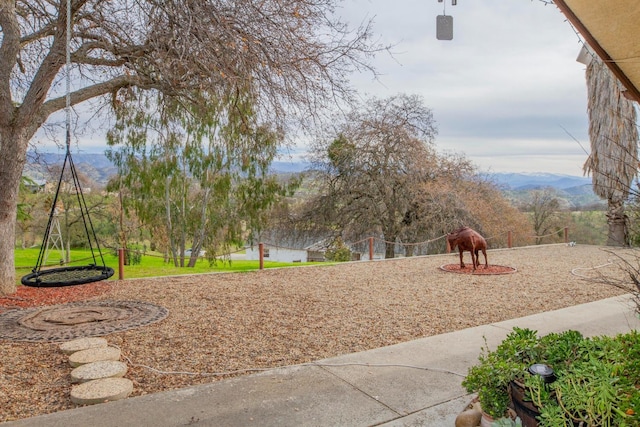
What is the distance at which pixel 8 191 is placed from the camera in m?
7.14

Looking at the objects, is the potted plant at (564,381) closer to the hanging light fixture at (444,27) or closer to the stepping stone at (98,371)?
the hanging light fixture at (444,27)

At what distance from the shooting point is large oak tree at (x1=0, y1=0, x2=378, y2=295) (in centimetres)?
452

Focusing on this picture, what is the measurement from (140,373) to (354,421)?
2.02m

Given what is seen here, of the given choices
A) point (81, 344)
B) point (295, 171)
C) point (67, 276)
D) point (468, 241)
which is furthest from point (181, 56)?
point (295, 171)

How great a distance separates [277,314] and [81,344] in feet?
7.90

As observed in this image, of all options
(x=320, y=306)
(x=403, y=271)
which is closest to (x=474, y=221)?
(x=403, y=271)

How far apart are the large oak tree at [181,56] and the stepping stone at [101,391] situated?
2949 millimetres

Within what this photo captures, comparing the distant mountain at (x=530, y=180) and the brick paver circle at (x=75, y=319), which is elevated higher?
the distant mountain at (x=530, y=180)

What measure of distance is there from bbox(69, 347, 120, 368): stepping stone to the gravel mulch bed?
0.10 meters

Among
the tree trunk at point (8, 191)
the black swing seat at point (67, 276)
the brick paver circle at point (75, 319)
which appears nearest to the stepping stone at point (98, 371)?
the brick paver circle at point (75, 319)

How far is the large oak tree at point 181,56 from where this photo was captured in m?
4.52

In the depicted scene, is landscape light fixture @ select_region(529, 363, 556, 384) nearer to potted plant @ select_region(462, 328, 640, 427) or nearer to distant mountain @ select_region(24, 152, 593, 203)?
potted plant @ select_region(462, 328, 640, 427)

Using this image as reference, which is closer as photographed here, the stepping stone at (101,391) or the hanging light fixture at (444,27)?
the stepping stone at (101,391)

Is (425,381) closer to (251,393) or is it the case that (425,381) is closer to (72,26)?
(251,393)
